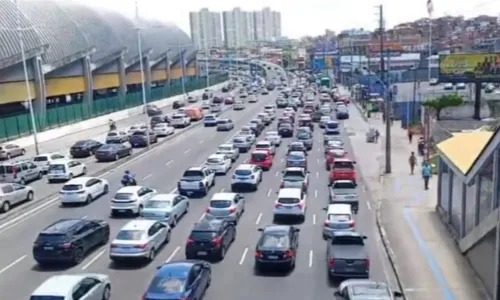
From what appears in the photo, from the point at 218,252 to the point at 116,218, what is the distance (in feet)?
28.4

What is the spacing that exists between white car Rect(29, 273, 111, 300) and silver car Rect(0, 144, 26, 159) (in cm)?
3305

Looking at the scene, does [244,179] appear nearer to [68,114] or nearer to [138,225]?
[138,225]

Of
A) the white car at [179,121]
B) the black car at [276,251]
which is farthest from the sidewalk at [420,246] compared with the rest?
the white car at [179,121]

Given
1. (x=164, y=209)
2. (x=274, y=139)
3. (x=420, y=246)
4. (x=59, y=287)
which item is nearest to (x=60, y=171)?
(x=164, y=209)

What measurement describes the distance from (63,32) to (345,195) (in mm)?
57207

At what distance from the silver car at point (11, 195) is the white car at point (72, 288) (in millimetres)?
14793

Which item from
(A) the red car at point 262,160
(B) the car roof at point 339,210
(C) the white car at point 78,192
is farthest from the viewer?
(A) the red car at point 262,160

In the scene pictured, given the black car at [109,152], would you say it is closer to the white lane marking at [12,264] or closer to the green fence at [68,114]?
the green fence at [68,114]

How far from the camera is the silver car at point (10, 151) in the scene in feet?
160

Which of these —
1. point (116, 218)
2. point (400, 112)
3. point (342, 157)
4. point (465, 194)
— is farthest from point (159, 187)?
point (400, 112)

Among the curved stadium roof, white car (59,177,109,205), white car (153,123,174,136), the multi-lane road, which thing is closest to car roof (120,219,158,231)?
the multi-lane road

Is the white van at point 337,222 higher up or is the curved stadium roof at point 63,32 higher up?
the curved stadium roof at point 63,32

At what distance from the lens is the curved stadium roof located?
63.0 metres

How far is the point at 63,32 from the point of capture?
258 ft
